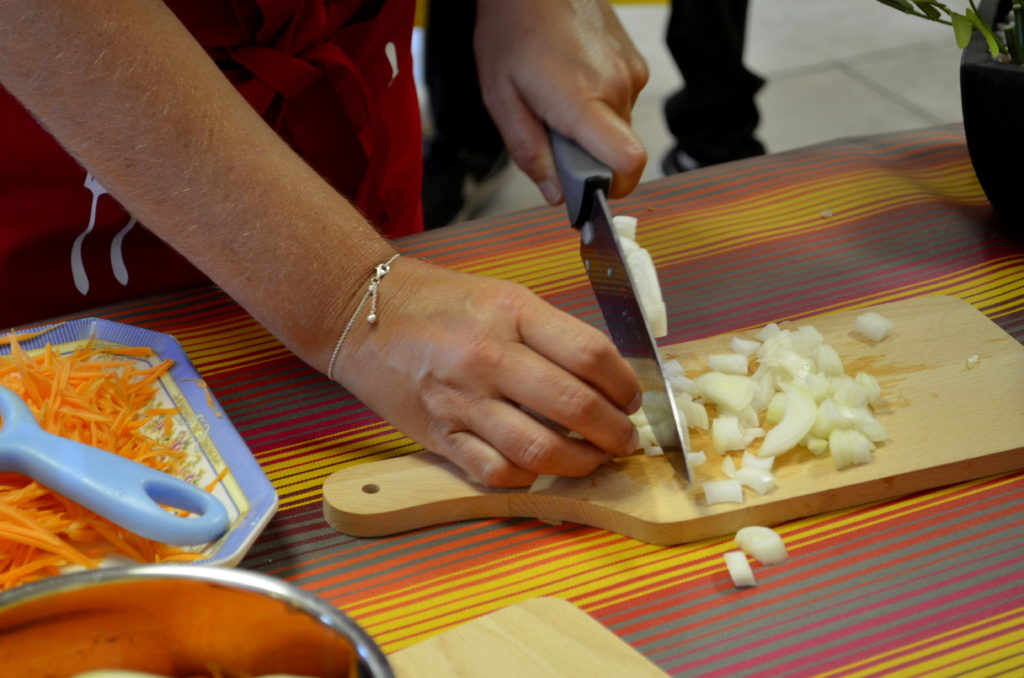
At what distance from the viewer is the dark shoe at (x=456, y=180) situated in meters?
2.84

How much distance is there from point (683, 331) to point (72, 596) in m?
0.76

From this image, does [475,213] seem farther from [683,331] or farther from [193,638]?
[193,638]

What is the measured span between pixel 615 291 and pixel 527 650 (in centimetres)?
41

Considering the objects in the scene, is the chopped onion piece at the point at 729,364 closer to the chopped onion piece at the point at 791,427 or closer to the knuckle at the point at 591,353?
the chopped onion piece at the point at 791,427

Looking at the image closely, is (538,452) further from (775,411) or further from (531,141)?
(531,141)

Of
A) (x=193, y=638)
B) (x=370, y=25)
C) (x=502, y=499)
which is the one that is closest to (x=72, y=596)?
(x=193, y=638)

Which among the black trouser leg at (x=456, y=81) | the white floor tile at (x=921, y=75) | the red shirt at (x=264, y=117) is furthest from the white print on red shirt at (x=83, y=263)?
the white floor tile at (x=921, y=75)

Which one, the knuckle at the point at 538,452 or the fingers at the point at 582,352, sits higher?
the fingers at the point at 582,352

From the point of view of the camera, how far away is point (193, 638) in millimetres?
695

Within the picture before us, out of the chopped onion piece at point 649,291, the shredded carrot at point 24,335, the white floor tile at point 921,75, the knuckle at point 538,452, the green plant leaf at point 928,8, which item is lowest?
the white floor tile at point 921,75

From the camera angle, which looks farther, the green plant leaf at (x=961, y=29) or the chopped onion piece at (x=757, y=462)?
the green plant leaf at (x=961, y=29)

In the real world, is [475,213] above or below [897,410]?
below

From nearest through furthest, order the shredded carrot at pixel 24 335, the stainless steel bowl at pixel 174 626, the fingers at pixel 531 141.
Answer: the stainless steel bowl at pixel 174 626, the shredded carrot at pixel 24 335, the fingers at pixel 531 141

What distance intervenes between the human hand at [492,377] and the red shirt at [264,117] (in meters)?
0.39
